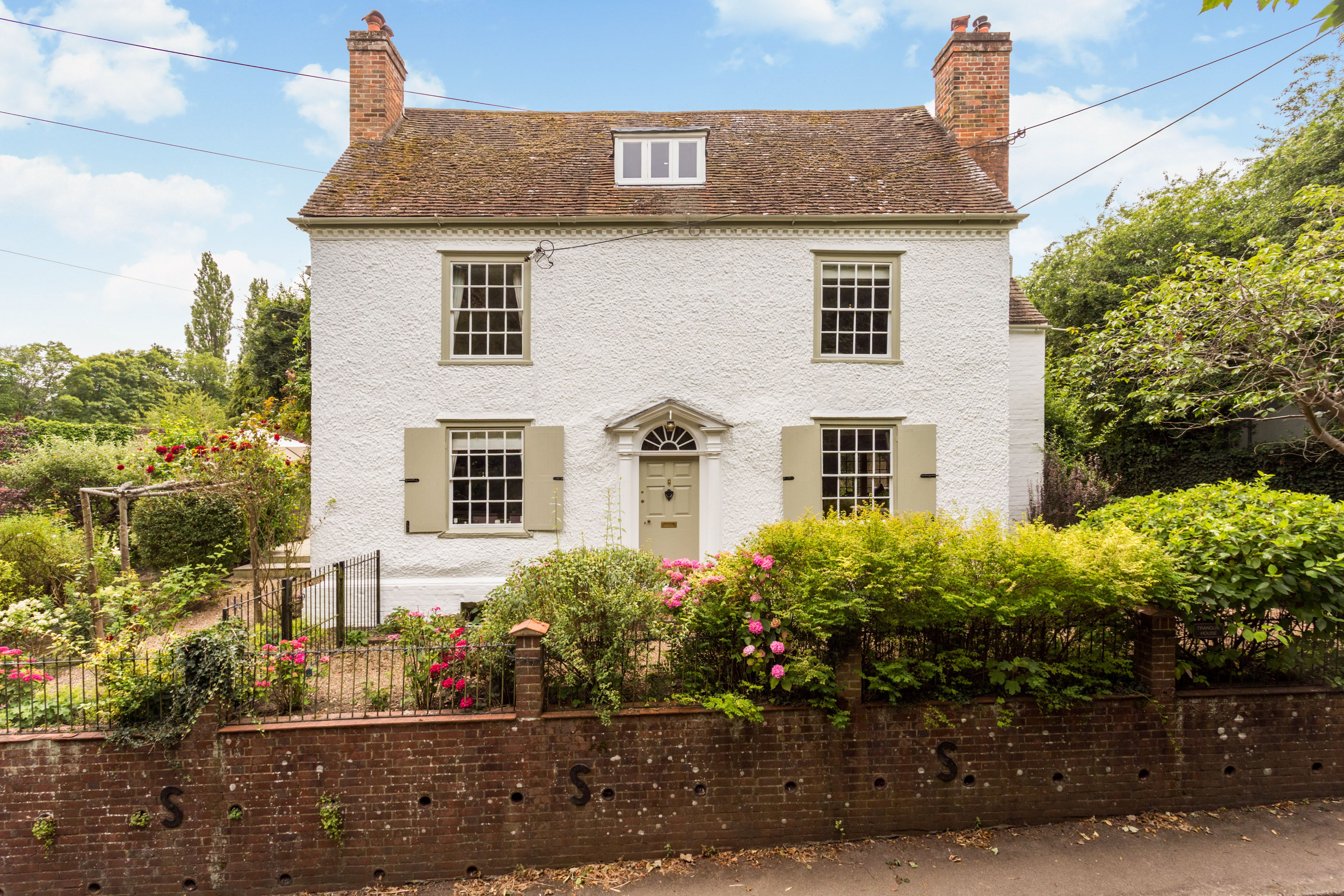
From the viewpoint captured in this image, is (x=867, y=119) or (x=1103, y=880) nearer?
(x=1103, y=880)

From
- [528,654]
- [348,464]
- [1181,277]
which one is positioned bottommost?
[528,654]

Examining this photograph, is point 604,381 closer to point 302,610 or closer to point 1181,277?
point 302,610

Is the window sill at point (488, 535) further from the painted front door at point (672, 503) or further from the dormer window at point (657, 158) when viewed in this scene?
the dormer window at point (657, 158)

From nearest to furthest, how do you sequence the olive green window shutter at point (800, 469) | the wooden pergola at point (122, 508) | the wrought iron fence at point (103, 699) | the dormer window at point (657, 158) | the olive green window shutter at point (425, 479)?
1. the wrought iron fence at point (103, 699)
2. the wooden pergola at point (122, 508)
3. the olive green window shutter at point (425, 479)
4. the olive green window shutter at point (800, 469)
5. the dormer window at point (657, 158)

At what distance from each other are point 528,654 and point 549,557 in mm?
1192

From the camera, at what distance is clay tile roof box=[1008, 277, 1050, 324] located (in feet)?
42.1

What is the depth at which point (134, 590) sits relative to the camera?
6.52 meters

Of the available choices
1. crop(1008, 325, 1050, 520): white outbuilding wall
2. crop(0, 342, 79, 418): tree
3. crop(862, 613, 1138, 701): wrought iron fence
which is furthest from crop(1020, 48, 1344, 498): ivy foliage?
crop(0, 342, 79, 418): tree

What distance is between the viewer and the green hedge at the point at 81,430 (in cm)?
2423

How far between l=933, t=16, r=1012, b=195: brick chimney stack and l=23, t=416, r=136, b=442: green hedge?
28.5 meters

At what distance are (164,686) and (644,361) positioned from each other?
282 inches

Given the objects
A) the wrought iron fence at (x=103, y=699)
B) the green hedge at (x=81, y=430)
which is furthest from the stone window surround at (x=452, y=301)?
the green hedge at (x=81, y=430)

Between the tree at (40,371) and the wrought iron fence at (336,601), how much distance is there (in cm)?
4669

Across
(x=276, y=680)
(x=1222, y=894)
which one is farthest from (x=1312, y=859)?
(x=276, y=680)
